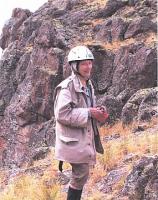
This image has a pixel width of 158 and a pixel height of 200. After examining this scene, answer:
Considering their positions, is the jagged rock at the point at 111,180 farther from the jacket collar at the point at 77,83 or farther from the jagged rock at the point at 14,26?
the jagged rock at the point at 14,26

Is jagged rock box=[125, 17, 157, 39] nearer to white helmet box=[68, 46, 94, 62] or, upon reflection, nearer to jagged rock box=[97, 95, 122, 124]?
jagged rock box=[97, 95, 122, 124]

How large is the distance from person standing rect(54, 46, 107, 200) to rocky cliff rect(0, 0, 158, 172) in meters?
8.59

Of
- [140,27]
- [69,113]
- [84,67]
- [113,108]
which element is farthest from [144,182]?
[140,27]

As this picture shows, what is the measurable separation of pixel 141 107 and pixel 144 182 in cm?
722

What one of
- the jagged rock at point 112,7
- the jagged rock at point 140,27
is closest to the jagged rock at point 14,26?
the jagged rock at point 112,7

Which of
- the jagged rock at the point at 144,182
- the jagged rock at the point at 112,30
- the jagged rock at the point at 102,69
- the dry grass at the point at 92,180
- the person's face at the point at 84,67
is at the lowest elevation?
the dry grass at the point at 92,180

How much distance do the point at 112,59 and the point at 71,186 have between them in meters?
13.2

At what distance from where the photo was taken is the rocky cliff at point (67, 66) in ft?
54.8

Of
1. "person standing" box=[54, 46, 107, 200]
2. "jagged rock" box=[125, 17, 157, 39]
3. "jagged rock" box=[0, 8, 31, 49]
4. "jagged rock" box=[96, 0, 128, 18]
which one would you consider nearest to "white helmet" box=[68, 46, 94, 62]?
"person standing" box=[54, 46, 107, 200]

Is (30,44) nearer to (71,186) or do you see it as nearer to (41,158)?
(41,158)

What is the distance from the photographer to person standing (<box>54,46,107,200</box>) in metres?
5.31

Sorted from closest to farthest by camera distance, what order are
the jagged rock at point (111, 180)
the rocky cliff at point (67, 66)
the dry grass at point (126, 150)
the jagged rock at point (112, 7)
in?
the jagged rock at point (111, 180)
the dry grass at point (126, 150)
the rocky cliff at point (67, 66)
the jagged rock at point (112, 7)

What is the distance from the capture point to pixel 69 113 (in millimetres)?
5324

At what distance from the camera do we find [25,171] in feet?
36.0
